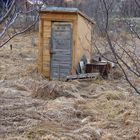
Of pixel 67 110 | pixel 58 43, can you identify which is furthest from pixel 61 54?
pixel 67 110

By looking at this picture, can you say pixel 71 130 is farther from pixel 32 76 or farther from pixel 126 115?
pixel 32 76

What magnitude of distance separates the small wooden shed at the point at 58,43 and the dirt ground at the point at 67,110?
1.69ft

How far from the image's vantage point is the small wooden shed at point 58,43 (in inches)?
476

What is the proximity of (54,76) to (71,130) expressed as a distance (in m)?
5.64

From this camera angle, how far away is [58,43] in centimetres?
1226

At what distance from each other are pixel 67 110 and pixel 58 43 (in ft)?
15.3

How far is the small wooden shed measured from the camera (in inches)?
476

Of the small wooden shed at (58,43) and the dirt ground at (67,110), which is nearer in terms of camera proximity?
the dirt ground at (67,110)

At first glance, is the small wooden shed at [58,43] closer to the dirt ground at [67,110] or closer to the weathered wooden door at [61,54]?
the weathered wooden door at [61,54]

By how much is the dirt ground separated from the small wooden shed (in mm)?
515

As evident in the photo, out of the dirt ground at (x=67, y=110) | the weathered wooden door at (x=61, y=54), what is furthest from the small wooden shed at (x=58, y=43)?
the dirt ground at (x=67, y=110)

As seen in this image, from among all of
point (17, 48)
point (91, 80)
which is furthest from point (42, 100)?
point (17, 48)

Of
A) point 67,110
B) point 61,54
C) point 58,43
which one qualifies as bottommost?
point 67,110

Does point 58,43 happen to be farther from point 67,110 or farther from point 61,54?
point 67,110
